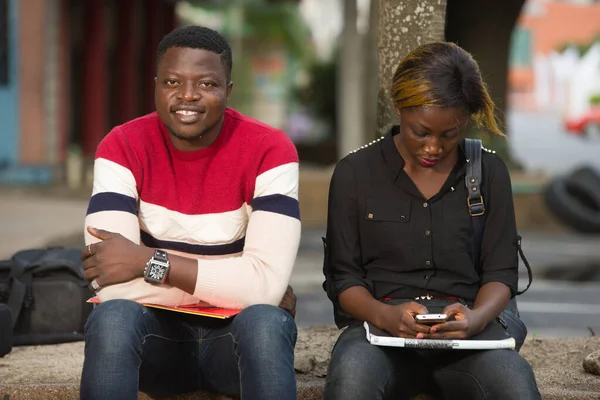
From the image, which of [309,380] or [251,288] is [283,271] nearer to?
[251,288]

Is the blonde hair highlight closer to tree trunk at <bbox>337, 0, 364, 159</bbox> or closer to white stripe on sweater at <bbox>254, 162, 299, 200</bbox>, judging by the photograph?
white stripe on sweater at <bbox>254, 162, 299, 200</bbox>

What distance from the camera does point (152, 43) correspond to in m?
25.0

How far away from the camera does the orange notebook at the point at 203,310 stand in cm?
350

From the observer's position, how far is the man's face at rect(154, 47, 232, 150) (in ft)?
12.1

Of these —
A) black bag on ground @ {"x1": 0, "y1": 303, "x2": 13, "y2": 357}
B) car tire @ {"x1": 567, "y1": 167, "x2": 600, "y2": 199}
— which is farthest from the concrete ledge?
car tire @ {"x1": 567, "y1": 167, "x2": 600, "y2": 199}

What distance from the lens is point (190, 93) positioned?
3662 mm

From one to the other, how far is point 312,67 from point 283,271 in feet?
72.8

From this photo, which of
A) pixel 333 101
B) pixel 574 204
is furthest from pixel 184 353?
pixel 333 101

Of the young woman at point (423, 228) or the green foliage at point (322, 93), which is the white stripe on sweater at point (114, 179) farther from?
the green foliage at point (322, 93)

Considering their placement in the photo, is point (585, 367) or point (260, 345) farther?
point (585, 367)

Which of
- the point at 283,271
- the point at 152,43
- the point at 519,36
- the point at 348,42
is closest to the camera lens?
the point at 283,271

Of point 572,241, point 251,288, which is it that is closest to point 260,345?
point 251,288

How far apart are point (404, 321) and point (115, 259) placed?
977mm

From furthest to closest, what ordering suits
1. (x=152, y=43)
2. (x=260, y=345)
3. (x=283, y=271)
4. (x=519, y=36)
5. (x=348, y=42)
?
(x=519, y=36) < (x=152, y=43) < (x=348, y=42) < (x=283, y=271) < (x=260, y=345)
